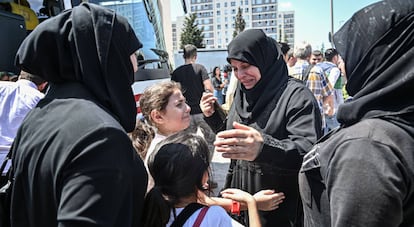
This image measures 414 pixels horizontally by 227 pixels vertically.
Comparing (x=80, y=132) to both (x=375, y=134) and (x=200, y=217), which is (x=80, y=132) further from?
(x=375, y=134)

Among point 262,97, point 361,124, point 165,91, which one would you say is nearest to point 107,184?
point 361,124

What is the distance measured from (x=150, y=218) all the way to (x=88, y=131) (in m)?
0.48

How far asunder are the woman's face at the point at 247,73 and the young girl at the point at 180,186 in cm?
75

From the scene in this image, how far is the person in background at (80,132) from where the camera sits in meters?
0.94

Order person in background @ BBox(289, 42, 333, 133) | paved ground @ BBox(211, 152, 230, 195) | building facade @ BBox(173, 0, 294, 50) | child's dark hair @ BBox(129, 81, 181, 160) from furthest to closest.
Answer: building facade @ BBox(173, 0, 294, 50)
paved ground @ BBox(211, 152, 230, 195)
person in background @ BBox(289, 42, 333, 133)
child's dark hair @ BBox(129, 81, 181, 160)

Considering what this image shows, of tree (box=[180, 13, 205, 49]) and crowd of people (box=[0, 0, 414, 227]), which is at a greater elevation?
crowd of people (box=[0, 0, 414, 227])

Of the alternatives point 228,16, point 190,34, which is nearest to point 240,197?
point 190,34

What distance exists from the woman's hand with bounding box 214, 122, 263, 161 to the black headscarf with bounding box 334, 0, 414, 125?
0.51m

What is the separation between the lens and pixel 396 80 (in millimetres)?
1030

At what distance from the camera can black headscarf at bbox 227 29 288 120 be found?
2.09 meters

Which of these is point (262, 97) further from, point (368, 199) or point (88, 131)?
point (88, 131)

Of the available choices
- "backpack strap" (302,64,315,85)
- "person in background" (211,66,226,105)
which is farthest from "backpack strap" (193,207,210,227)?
"person in background" (211,66,226,105)

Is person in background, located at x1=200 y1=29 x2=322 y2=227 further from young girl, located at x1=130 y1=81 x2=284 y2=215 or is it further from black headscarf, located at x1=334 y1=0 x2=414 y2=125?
black headscarf, located at x1=334 y1=0 x2=414 y2=125

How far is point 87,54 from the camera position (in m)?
1.07
